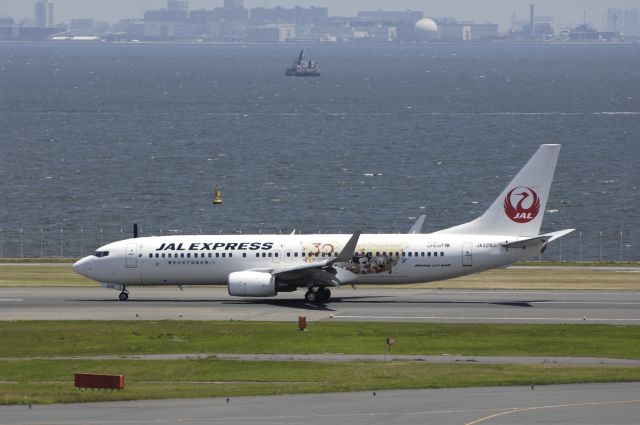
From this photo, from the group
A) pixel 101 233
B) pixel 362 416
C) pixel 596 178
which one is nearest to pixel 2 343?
pixel 362 416

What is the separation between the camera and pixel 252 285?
73.2 metres

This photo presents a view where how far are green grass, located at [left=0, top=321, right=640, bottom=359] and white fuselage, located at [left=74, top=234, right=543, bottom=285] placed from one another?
8.73 metres

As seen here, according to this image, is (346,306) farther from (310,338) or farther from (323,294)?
(310,338)

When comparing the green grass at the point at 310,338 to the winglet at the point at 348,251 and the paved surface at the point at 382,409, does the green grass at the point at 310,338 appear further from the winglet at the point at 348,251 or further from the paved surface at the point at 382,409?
the paved surface at the point at 382,409

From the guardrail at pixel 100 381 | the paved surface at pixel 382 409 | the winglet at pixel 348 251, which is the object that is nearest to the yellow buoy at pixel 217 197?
the winglet at pixel 348 251

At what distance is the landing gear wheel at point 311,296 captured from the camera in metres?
74.1

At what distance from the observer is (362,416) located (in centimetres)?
4250

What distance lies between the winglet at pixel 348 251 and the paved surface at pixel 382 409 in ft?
81.5

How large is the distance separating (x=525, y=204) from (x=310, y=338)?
18465 mm

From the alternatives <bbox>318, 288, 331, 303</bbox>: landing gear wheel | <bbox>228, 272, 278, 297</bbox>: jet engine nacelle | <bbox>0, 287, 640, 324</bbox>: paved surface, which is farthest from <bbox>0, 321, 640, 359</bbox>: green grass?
<bbox>318, 288, 331, 303</bbox>: landing gear wheel

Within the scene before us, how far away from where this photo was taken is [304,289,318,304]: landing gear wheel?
74125 mm

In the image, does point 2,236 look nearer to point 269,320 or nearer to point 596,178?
point 269,320

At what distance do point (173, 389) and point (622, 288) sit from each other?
39.1 m

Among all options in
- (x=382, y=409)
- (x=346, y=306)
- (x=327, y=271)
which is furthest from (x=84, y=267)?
(x=382, y=409)
